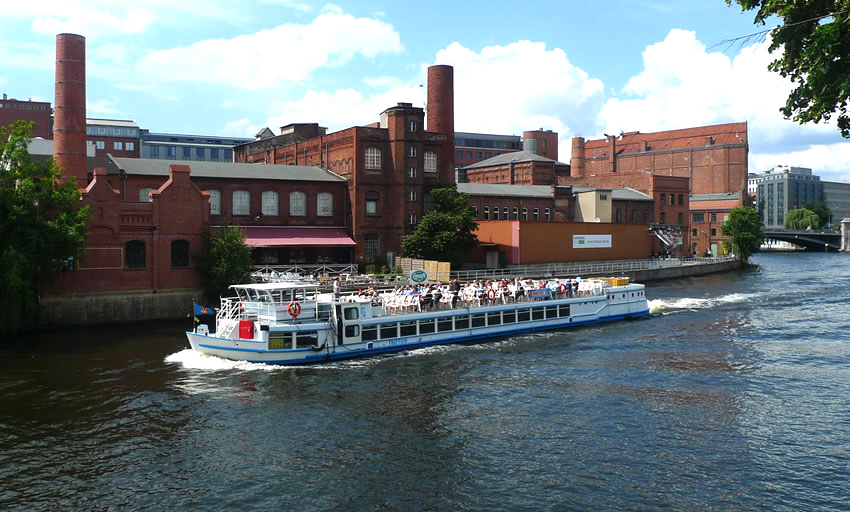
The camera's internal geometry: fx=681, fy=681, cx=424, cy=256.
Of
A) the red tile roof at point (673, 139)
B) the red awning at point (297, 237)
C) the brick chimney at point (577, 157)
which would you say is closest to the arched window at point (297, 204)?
the red awning at point (297, 237)

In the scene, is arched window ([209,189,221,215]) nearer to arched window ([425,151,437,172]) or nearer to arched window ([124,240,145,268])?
arched window ([124,240,145,268])

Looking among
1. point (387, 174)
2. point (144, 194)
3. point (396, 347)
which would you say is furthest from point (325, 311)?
point (387, 174)

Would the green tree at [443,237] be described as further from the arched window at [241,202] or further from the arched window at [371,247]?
the arched window at [241,202]

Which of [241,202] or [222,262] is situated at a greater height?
[241,202]

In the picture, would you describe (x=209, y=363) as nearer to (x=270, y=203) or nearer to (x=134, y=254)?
(x=134, y=254)

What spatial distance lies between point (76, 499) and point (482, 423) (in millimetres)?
13373

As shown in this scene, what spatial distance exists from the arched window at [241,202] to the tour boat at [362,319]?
24.4 metres

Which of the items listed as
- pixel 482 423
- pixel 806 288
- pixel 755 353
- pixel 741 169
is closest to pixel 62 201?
pixel 482 423

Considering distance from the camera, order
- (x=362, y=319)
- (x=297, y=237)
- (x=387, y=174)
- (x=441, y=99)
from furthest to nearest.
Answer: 1. (x=441, y=99)
2. (x=387, y=174)
3. (x=297, y=237)
4. (x=362, y=319)

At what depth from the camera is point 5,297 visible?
39.4m

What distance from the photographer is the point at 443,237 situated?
64062 millimetres

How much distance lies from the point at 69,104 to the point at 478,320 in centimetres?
3674

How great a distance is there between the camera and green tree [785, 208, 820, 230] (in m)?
184

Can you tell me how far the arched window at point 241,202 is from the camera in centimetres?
6309
